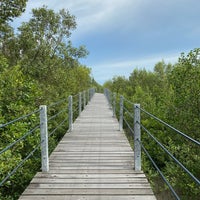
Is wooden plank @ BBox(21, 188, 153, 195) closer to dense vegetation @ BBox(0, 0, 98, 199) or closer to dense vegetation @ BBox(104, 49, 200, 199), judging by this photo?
dense vegetation @ BBox(0, 0, 98, 199)

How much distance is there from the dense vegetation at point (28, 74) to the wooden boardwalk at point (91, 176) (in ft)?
1.87

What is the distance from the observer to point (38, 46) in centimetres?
1266

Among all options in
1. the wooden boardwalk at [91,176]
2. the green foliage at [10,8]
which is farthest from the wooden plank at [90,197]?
the green foliage at [10,8]

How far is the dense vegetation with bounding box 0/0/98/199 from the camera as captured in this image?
477 centimetres

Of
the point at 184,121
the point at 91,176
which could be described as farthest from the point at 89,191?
the point at 184,121

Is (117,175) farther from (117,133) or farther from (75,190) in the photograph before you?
(117,133)

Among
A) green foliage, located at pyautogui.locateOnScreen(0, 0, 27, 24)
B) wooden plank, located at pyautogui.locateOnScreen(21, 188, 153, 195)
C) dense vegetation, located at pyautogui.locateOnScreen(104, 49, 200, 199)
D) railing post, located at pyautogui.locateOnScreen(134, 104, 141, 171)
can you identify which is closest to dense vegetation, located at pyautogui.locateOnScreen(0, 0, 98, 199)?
green foliage, located at pyautogui.locateOnScreen(0, 0, 27, 24)

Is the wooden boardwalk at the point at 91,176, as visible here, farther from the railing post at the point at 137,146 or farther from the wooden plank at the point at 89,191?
the railing post at the point at 137,146

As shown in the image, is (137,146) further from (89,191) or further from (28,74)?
(28,74)

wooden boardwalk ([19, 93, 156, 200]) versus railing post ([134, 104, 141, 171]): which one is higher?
railing post ([134, 104, 141, 171])

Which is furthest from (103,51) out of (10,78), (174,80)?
(10,78)

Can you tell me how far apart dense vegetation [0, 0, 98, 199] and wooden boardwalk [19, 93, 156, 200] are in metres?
0.57

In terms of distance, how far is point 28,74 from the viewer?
35.6 ft

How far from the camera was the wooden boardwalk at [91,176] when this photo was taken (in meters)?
3.32
